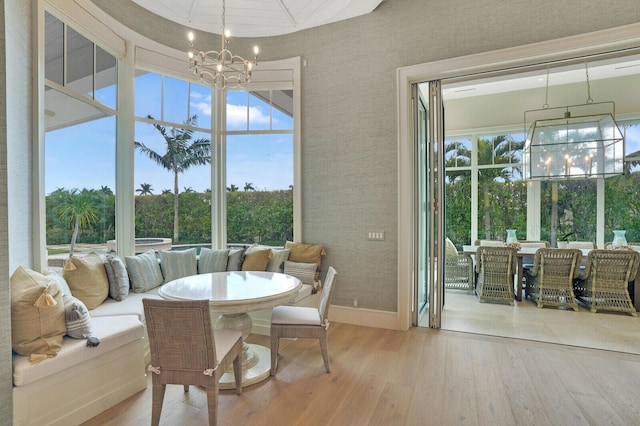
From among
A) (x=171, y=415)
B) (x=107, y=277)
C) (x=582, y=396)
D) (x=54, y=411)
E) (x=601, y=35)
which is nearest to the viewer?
(x=54, y=411)

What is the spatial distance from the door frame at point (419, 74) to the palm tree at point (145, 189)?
315 cm

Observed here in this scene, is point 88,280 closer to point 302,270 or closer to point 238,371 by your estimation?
point 238,371

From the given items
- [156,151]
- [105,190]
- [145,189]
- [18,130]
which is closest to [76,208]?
[105,190]

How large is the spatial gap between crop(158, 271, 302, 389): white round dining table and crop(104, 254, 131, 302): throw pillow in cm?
80

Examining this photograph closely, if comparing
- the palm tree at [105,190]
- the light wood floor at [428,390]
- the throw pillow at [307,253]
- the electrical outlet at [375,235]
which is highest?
the palm tree at [105,190]

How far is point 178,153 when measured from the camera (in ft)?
14.8

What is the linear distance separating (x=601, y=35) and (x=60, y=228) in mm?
5408

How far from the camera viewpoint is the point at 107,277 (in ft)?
10.4

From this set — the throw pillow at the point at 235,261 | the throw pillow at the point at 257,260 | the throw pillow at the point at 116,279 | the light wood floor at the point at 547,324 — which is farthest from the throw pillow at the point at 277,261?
the light wood floor at the point at 547,324

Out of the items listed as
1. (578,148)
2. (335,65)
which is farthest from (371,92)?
(578,148)

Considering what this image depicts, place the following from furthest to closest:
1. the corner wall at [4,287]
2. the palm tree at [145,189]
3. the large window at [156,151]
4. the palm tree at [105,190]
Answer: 1. the palm tree at [145,189]
2. the palm tree at [105,190]
3. the large window at [156,151]
4. the corner wall at [4,287]

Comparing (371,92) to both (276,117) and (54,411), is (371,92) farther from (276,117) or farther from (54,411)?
(54,411)

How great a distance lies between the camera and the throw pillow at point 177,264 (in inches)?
151

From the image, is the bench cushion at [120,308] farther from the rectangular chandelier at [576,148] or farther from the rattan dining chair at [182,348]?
the rectangular chandelier at [576,148]
